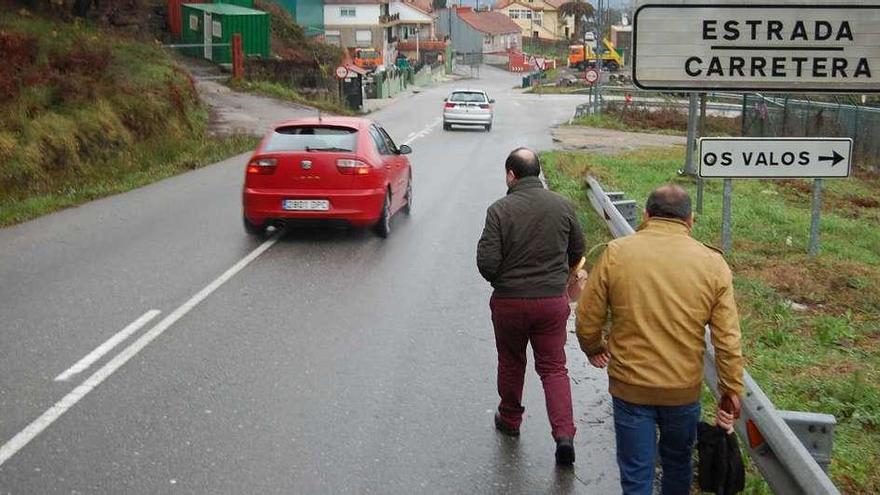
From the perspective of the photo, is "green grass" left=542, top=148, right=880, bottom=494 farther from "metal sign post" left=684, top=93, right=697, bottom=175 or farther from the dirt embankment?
the dirt embankment

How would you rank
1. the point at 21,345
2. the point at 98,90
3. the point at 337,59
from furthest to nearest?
the point at 337,59
the point at 98,90
the point at 21,345

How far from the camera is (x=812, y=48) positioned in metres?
7.40

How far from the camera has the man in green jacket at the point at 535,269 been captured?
5.84 m

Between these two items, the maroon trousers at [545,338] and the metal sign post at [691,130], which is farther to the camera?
the metal sign post at [691,130]

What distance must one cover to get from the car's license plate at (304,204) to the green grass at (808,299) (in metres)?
3.33

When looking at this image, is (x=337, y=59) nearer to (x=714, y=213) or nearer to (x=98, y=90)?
(x=98, y=90)

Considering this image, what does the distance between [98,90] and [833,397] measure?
2012cm

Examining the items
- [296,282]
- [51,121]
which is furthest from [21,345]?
[51,121]

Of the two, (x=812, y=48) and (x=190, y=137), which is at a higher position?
(x=812, y=48)

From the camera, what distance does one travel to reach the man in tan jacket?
4449 mm

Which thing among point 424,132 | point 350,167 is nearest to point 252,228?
point 350,167

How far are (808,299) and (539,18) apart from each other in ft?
517

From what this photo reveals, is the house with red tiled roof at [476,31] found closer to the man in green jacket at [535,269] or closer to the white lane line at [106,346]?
the white lane line at [106,346]

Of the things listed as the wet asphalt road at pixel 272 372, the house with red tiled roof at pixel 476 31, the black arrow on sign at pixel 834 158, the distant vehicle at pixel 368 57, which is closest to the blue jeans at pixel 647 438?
the wet asphalt road at pixel 272 372
